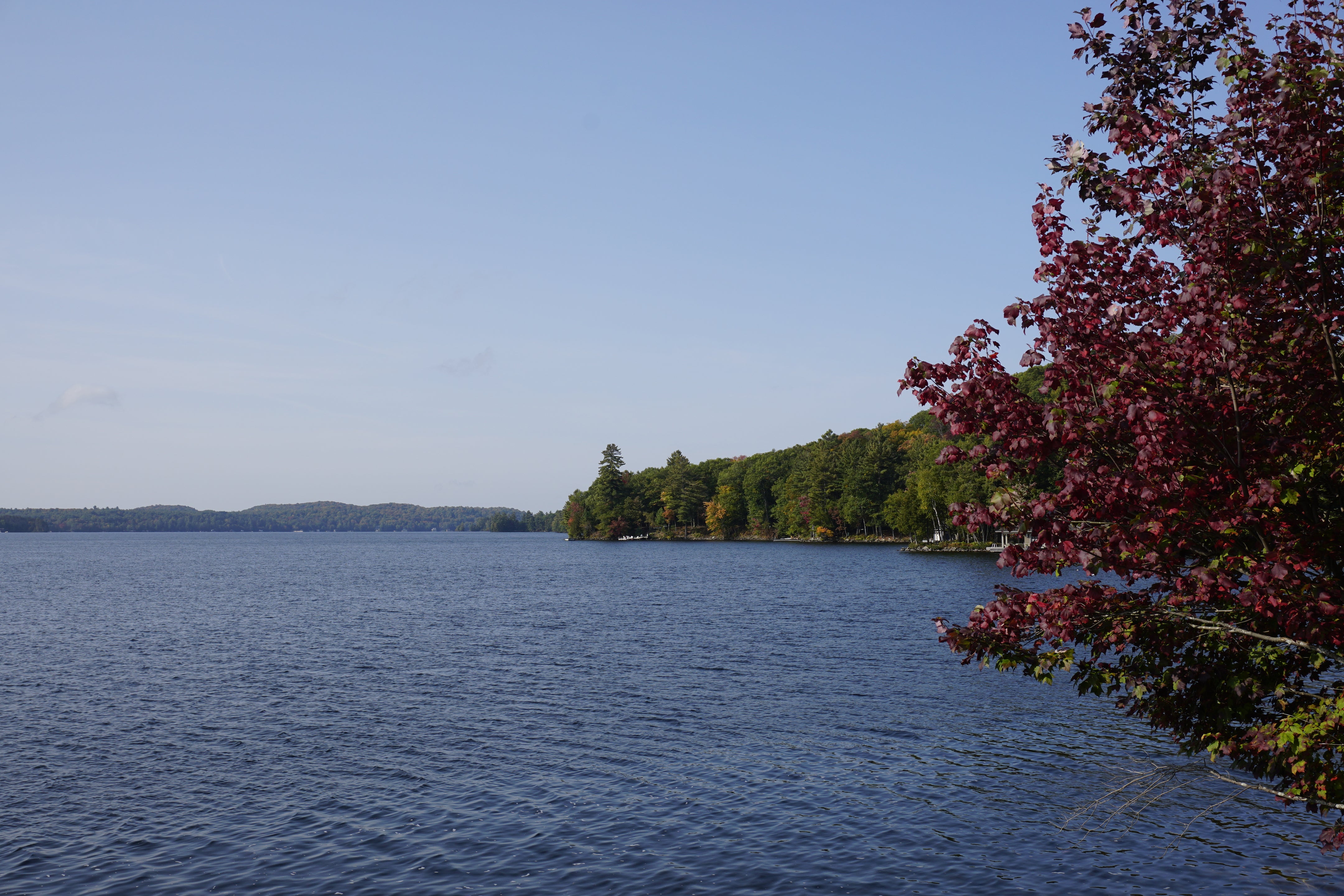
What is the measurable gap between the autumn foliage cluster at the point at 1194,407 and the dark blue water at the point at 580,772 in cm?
756

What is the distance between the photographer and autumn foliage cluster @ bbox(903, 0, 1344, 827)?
975 centimetres

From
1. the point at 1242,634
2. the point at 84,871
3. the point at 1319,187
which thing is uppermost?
the point at 1319,187

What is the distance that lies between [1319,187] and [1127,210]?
2.26m

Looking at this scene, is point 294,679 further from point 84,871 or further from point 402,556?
point 402,556

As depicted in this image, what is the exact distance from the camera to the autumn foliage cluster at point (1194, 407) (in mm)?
9750

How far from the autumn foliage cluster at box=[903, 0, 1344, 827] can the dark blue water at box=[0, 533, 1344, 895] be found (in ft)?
24.8

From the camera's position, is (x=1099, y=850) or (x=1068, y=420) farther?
(x=1099, y=850)

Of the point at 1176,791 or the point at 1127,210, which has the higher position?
the point at 1127,210

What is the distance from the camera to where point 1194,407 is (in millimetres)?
9906

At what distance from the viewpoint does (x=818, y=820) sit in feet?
69.7

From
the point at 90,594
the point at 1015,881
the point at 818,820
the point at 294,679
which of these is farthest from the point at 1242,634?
the point at 90,594

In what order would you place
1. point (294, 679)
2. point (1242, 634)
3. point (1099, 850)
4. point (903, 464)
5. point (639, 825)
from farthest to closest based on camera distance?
point (903, 464), point (294, 679), point (639, 825), point (1099, 850), point (1242, 634)

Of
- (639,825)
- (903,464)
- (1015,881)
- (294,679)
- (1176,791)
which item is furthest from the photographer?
(903,464)

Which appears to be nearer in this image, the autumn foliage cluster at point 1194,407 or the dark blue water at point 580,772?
the autumn foliage cluster at point 1194,407
